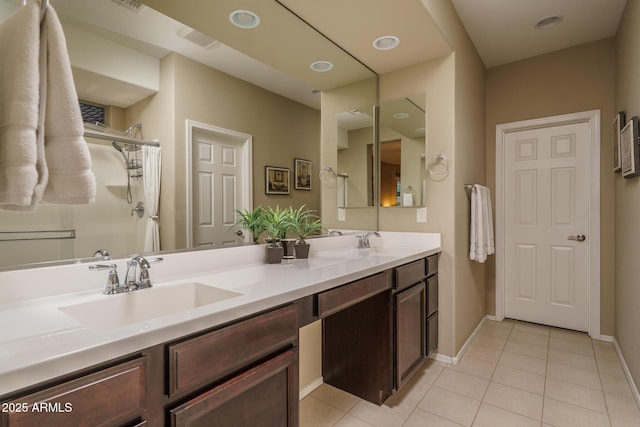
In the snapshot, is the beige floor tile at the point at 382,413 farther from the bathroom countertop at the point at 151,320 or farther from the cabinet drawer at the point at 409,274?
the bathroom countertop at the point at 151,320

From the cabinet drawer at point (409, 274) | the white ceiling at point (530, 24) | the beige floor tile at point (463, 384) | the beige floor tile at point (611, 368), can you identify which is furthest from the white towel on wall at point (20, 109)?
the beige floor tile at point (611, 368)

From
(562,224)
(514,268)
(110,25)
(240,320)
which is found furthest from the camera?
(514,268)

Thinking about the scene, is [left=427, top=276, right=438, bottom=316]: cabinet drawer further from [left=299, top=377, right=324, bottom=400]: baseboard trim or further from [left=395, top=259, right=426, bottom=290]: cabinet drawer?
[left=299, top=377, right=324, bottom=400]: baseboard trim

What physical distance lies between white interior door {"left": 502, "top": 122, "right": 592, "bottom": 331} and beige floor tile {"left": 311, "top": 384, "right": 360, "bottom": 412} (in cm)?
221

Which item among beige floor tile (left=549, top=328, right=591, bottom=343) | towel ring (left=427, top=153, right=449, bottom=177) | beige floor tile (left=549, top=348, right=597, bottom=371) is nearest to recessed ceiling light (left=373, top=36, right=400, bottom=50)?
towel ring (left=427, top=153, right=449, bottom=177)

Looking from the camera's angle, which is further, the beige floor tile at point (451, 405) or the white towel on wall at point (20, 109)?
the beige floor tile at point (451, 405)

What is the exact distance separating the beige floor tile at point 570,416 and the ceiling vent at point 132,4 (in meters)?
2.79

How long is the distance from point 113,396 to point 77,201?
18.3 inches

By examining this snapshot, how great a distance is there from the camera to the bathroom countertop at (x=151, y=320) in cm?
62

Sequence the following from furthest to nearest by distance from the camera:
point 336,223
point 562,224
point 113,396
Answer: point 562,224, point 336,223, point 113,396

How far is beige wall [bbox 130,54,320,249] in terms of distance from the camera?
4.67 ft

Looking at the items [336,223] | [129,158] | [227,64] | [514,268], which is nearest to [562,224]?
[514,268]

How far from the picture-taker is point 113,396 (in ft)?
2.28

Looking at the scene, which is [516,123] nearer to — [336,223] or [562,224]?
[562,224]
